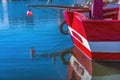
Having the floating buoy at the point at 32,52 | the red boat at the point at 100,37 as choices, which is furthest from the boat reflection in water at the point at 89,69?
the floating buoy at the point at 32,52

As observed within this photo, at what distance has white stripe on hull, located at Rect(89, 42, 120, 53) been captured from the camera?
22.7ft

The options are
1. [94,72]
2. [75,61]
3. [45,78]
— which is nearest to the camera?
[45,78]

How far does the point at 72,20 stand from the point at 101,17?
921 millimetres

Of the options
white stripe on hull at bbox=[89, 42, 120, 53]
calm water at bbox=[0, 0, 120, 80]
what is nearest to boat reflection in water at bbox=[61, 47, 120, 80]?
calm water at bbox=[0, 0, 120, 80]

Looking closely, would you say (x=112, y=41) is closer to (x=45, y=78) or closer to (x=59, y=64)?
(x=59, y=64)

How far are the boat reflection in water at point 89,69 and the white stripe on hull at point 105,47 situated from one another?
0.27 meters

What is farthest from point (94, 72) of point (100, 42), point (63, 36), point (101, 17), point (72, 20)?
point (63, 36)

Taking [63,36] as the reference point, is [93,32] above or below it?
above

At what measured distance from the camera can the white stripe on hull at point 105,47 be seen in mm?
6926

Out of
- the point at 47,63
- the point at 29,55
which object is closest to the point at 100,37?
the point at 47,63

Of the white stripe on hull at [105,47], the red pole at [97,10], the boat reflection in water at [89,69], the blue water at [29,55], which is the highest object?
the red pole at [97,10]

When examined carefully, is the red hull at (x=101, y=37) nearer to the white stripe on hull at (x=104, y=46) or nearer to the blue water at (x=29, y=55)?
the white stripe on hull at (x=104, y=46)

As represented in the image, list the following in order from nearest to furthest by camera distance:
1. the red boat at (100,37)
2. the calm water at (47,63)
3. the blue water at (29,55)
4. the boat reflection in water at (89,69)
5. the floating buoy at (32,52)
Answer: the boat reflection in water at (89,69) → the calm water at (47,63) → the blue water at (29,55) → the red boat at (100,37) → the floating buoy at (32,52)

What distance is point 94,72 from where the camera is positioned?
6.29m
